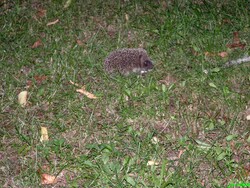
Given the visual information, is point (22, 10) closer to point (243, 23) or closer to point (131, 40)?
point (131, 40)

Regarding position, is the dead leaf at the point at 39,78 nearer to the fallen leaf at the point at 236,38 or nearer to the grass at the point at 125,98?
the grass at the point at 125,98

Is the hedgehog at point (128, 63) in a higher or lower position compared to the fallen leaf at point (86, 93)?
higher

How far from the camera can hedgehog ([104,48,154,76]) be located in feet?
16.2

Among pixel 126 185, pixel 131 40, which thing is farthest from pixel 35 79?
pixel 126 185

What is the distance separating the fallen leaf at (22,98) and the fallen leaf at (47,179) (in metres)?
1.15

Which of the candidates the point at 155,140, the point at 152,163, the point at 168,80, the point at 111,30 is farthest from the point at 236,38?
the point at 152,163

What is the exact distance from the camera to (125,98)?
15.4ft

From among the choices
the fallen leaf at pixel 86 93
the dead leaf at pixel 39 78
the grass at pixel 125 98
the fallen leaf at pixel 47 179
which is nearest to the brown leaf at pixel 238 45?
the grass at pixel 125 98

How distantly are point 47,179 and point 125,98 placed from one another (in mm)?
1432

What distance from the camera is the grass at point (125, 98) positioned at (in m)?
3.91

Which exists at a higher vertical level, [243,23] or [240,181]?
[243,23]

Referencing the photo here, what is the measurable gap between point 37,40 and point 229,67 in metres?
2.89

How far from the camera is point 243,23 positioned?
566 cm

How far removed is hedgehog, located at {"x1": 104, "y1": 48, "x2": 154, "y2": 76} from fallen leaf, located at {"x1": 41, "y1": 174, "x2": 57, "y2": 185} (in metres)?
1.70
